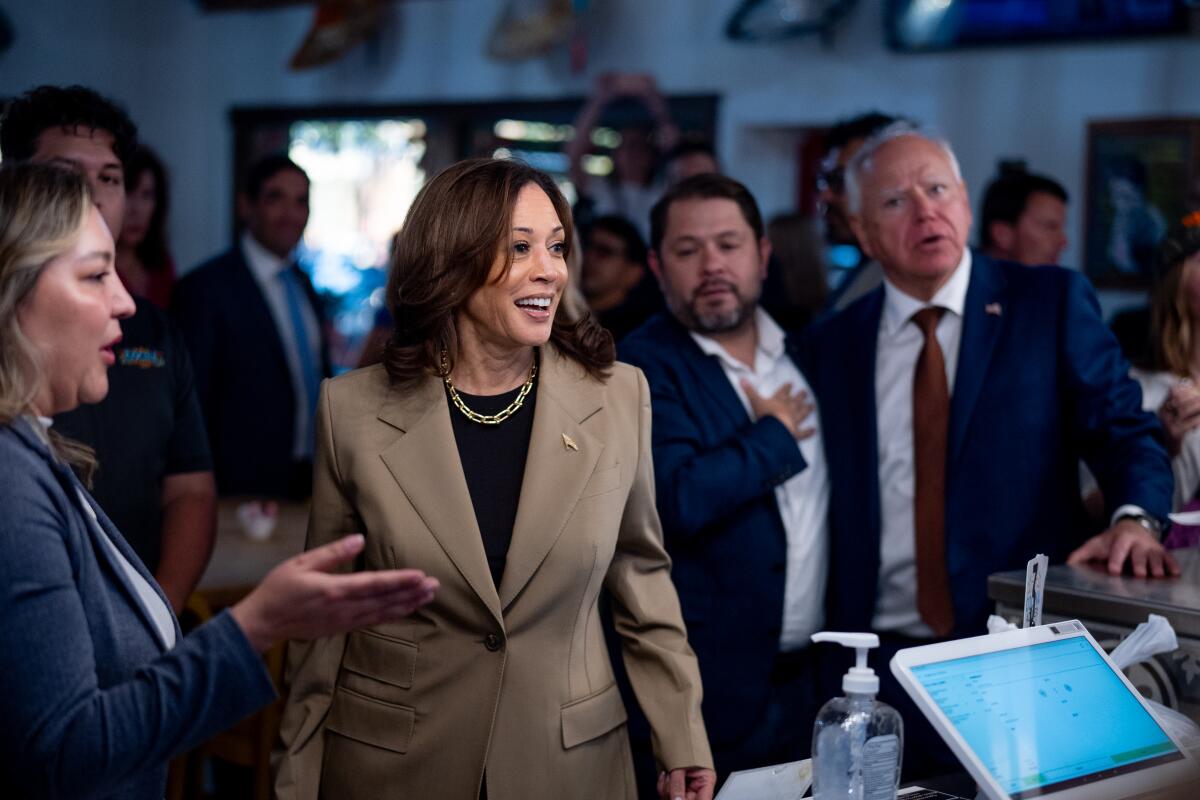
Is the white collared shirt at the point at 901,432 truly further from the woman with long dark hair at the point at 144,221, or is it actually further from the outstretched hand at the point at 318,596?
the woman with long dark hair at the point at 144,221

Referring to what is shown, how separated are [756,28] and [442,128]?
2.13 metres

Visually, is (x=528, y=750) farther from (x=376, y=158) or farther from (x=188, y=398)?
(x=376, y=158)

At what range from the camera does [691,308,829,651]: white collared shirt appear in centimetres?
279

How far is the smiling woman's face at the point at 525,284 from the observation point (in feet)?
7.11

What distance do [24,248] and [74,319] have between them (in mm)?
94

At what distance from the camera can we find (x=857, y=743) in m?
1.67

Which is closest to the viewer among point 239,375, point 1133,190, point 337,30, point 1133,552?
point 1133,552

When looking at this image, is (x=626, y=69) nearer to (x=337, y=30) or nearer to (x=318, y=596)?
(x=337, y=30)

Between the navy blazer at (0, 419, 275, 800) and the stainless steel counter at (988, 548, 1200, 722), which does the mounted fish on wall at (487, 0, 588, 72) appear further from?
the navy blazer at (0, 419, 275, 800)

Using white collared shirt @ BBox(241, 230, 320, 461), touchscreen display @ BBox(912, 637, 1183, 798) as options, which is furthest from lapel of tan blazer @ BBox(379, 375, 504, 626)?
white collared shirt @ BBox(241, 230, 320, 461)

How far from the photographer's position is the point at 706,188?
3.00 meters

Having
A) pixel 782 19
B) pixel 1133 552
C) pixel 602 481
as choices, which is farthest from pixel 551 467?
pixel 782 19

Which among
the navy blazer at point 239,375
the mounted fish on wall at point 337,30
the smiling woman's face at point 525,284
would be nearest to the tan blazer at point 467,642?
the smiling woman's face at point 525,284

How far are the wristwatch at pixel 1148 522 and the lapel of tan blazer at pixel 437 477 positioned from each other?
1179mm
